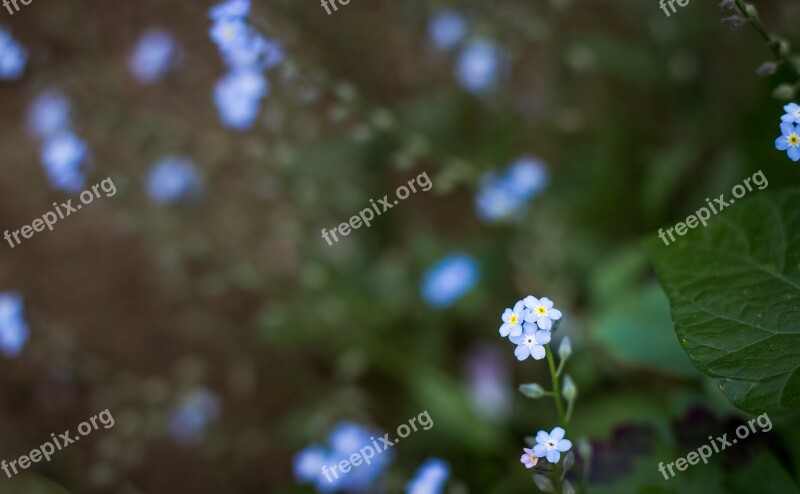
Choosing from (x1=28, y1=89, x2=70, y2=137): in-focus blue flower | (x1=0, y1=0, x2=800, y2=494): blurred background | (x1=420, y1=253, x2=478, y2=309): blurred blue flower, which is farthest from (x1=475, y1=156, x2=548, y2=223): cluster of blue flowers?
(x1=28, y1=89, x2=70, y2=137): in-focus blue flower

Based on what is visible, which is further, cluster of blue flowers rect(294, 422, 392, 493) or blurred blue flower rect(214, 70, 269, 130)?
A: blurred blue flower rect(214, 70, 269, 130)

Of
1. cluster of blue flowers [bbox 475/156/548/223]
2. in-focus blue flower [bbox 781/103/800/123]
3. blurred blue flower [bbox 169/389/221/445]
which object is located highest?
in-focus blue flower [bbox 781/103/800/123]

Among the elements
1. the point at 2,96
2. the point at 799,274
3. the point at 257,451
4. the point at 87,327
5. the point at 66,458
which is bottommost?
the point at 257,451

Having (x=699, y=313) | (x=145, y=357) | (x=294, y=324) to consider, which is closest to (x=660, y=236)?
(x=699, y=313)

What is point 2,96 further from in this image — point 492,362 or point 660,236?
point 660,236

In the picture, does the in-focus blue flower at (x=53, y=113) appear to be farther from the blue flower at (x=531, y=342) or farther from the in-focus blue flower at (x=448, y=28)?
the blue flower at (x=531, y=342)

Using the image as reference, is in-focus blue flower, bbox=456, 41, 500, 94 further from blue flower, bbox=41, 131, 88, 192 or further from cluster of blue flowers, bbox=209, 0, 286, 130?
blue flower, bbox=41, 131, 88, 192

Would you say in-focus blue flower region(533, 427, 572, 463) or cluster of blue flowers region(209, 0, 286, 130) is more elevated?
cluster of blue flowers region(209, 0, 286, 130)
